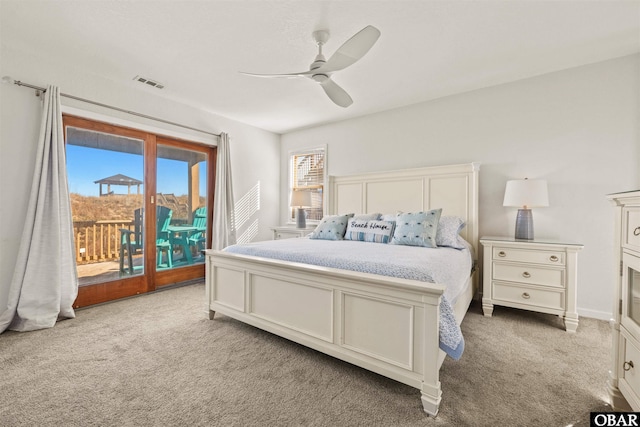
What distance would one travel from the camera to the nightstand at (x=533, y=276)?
245 cm

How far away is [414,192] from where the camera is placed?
363 cm

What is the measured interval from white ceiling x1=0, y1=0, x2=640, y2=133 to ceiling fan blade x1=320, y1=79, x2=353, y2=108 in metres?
0.37

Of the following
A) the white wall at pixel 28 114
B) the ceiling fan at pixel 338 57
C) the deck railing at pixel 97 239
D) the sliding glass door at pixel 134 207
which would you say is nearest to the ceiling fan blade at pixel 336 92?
the ceiling fan at pixel 338 57

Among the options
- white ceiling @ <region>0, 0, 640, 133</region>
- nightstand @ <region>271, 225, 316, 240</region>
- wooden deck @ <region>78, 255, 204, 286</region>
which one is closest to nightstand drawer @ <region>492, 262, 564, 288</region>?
white ceiling @ <region>0, 0, 640, 133</region>

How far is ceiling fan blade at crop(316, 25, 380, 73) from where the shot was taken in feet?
5.86

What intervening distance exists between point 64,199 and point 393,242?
3293 millimetres

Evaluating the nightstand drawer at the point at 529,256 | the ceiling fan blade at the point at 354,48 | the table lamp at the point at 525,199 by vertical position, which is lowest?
the nightstand drawer at the point at 529,256

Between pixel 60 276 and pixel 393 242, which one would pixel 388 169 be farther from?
pixel 60 276

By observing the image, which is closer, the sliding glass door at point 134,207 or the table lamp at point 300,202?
the sliding glass door at point 134,207

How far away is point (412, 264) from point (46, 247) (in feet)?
10.8

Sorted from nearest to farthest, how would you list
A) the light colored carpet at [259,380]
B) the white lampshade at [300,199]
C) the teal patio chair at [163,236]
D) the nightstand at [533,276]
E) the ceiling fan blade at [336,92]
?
1. the light colored carpet at [259,380]
2. the ceiling fan blade at [336,92]
3. the nightstand at [533,276]
4. the teal patio chair at [163,236]
5. the white lampshade at [300,199]

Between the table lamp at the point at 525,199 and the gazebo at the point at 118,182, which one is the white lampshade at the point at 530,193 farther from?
the gazebo at the point at 118,182

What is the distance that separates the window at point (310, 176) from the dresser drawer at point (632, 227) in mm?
3685

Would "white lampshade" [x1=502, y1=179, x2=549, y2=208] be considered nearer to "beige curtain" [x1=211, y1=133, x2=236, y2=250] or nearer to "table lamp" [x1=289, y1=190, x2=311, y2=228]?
"table lamp" [x1=289, y1=190, x2=311, y2=228]
